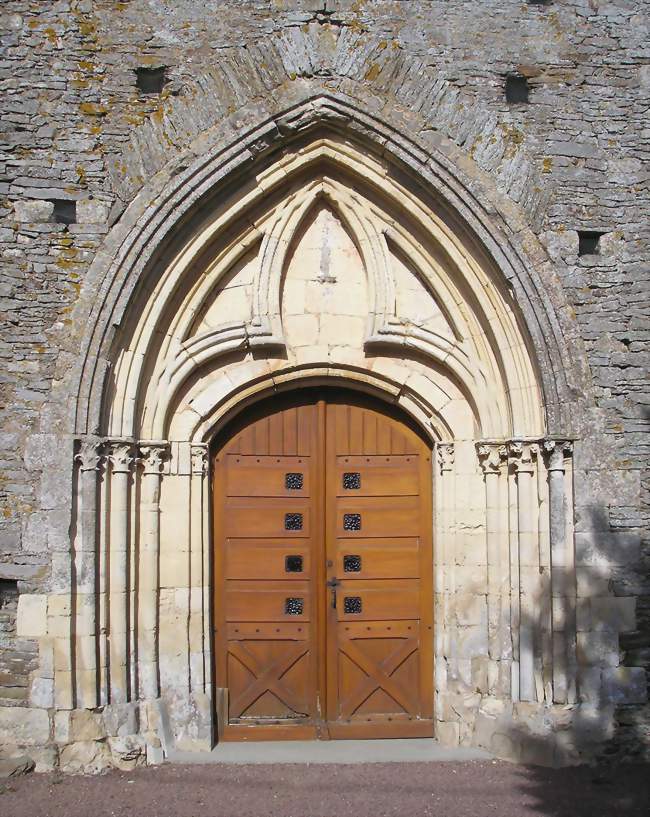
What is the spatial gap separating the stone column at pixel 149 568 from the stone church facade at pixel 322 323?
0.06ft

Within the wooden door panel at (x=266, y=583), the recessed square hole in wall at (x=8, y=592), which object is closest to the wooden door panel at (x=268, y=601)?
the wooden door panel at (x=266, y=583)

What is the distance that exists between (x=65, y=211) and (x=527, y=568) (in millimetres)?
3740

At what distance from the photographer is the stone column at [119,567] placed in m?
5.49

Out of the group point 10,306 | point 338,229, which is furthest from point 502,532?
point 10,306

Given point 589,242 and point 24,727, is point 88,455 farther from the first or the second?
point 589,242

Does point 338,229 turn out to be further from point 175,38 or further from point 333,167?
point 175,38

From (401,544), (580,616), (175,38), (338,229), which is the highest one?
(175,38)

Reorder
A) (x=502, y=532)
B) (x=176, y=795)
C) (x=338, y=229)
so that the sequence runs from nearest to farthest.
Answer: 1. (x=176, y=795)
2. (x=502, y=532)
3. (x=338, y=229)

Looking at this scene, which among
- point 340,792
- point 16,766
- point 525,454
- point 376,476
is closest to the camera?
point 340,792

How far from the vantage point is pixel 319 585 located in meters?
6.06

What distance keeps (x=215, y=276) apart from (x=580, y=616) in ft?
10.7

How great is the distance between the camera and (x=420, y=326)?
238 inches

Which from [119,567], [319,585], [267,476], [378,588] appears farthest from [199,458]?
[378,588]

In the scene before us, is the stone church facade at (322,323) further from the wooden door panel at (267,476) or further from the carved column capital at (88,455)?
the wooden door panel at (267,476)
